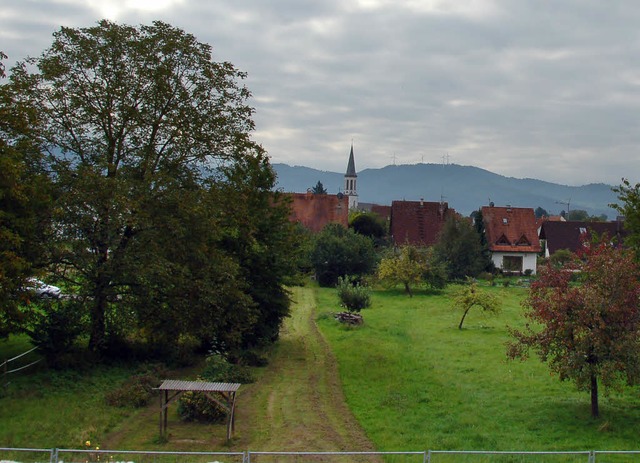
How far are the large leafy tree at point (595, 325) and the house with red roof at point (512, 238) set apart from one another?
183 ft

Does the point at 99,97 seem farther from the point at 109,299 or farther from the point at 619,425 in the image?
the point at 619,425

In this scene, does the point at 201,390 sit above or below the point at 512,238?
below

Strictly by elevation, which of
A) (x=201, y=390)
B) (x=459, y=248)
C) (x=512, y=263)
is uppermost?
(x=459, y=248)

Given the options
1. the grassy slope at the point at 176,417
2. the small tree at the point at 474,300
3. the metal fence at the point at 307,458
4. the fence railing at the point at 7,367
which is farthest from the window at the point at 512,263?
the metal fence at the point at 307,458

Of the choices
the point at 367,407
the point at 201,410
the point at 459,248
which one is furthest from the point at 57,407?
the point at 459,248

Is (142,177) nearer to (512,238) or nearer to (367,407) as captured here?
(367,407)

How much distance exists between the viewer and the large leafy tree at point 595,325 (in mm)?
19031

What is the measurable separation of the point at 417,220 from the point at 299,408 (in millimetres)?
63178

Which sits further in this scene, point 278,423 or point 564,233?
point 564,233

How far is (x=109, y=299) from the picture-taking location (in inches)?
1041

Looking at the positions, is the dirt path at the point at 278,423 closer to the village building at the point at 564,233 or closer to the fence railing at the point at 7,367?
the fence railing at the point at 7,367

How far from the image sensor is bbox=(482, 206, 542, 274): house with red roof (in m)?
77.3

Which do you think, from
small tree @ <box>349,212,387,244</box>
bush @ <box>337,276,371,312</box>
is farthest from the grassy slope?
small tree @ <box>349,212,387,244</box>

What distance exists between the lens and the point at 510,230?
8000cm
